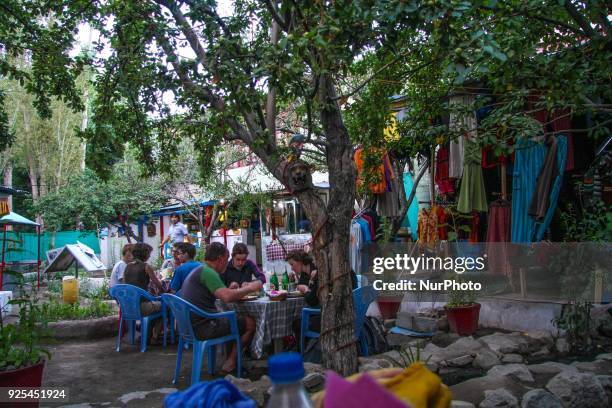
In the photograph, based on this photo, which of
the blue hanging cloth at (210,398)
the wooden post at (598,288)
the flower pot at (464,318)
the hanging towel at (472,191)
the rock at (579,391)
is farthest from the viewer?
the hanging towel at (472,191)

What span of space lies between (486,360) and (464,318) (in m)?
1.57

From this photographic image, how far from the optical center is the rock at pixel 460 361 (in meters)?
5.85

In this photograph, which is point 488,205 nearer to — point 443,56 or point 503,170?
point 503,170

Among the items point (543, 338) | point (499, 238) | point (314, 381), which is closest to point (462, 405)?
point (314, 381)

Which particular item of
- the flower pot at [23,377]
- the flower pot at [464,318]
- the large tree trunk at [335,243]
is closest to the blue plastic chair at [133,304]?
the flower pot at [23,377]

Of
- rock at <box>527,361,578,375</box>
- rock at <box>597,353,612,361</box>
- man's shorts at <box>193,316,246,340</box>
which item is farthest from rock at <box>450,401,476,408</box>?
man's shorts at <box>193,316,246,340</box>

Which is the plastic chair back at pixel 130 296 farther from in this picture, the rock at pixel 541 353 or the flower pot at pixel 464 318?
the rock at pixel 541 353

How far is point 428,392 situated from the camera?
1462mm

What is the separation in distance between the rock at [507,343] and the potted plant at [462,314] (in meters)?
0.67

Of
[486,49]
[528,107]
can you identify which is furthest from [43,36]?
[528,107]

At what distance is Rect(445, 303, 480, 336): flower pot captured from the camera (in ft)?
24.2

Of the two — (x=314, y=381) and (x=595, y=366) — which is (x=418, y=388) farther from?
(x=595, y=366)

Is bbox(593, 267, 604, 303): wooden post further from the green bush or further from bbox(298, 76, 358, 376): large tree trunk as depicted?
the green bush

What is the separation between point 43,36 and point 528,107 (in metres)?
6.70
